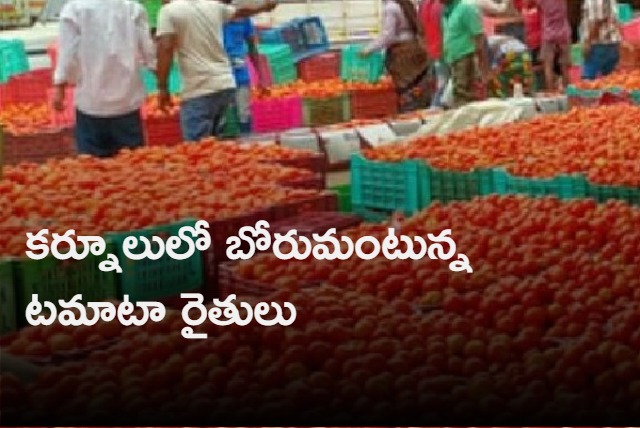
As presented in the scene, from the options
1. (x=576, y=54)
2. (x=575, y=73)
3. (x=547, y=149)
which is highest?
(x=547, y=149)

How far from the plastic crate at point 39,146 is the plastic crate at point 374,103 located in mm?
3160

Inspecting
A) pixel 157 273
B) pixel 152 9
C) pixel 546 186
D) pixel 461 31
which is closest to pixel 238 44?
pixel 461 31

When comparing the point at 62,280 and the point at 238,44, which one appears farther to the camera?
the point at 238,44

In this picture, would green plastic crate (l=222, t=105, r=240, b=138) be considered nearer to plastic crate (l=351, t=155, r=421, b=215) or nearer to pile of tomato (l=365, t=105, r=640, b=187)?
pile of tomato (l=365, t=105, r=640, b=187)

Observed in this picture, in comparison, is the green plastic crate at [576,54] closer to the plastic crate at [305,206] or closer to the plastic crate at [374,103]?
the plastic crate at [374,103]

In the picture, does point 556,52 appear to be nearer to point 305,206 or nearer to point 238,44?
point 238,44

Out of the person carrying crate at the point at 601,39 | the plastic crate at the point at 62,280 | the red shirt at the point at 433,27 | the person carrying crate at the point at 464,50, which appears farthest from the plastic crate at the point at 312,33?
the plastic crate at the point at 62,280

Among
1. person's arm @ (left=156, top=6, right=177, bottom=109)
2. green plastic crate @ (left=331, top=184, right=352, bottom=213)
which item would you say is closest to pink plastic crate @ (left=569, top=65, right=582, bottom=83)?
person's arm @ (left=156, top=6, right=177, bottom=109)

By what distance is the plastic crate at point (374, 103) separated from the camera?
480 inches

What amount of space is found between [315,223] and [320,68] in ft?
30.5

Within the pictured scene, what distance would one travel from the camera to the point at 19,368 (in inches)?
124

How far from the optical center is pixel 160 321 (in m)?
3.57

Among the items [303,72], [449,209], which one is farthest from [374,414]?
[303,72]

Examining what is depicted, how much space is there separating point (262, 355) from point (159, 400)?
0.45m
